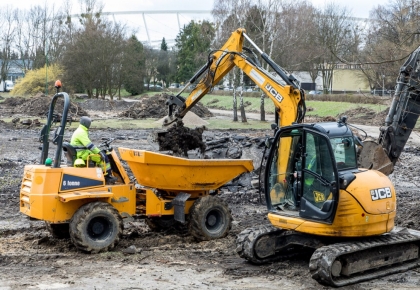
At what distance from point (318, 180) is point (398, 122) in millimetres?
3049

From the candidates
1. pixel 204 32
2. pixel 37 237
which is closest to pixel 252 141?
pixel 37 237

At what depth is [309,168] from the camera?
8.04 m

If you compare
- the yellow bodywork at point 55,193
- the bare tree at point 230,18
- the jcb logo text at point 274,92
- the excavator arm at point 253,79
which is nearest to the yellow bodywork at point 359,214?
the excavator arm at point 253,79

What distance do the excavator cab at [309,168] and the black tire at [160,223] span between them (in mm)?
2615

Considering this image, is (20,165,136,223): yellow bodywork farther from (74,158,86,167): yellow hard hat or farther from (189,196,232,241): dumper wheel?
(189,196,232,241): dumper wheel

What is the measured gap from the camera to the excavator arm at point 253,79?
10.3 metres

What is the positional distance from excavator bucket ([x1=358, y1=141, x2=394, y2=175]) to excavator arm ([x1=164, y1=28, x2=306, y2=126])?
4.08 ft

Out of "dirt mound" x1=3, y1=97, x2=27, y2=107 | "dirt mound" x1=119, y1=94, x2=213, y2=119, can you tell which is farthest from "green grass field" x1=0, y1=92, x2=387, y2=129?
"dirt mound" x1=3, y1=97, x2=27, y2=107

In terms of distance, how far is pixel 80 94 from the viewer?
2306 inches

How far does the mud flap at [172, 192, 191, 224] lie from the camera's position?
9.91 meters

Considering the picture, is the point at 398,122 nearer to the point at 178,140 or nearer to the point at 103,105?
the point at 178,140

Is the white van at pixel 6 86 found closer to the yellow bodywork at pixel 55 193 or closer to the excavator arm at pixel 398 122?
the yellow bodywork at pixel 55 193

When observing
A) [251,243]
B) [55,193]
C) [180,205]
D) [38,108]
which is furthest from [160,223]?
[38,108]

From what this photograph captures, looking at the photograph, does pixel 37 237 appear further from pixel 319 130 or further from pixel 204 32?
pixel 204 32
